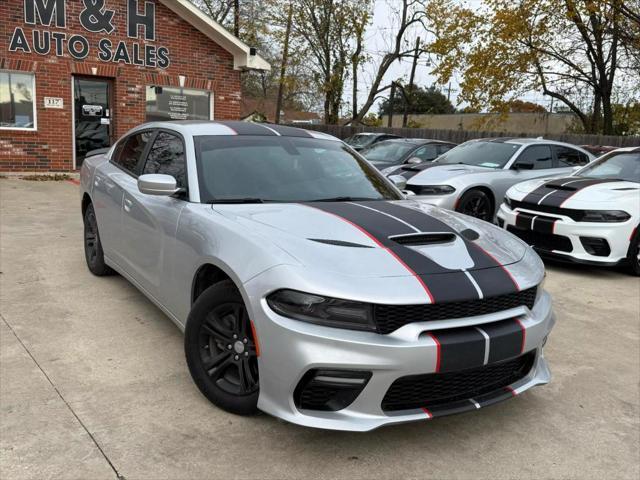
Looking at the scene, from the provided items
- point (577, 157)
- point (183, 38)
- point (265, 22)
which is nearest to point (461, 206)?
point (577, 157)

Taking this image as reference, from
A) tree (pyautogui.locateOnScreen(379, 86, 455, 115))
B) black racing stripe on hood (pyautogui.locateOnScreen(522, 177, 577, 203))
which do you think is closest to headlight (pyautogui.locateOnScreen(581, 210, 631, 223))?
black racing stripe on hood (pyautogui.locateOnScreen(522, 177, 577, 203))

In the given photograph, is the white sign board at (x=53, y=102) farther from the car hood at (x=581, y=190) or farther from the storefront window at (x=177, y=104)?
the car hood at (x=581, y=190)

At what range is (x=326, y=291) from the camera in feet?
8.05

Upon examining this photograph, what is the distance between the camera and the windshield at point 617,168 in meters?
7.06

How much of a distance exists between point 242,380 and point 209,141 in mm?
1711

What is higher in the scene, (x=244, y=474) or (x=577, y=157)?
(x=577, y=157)

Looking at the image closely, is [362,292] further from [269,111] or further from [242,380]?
[269,111]

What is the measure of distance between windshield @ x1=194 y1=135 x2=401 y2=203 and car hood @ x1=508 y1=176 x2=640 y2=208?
3.27 metres

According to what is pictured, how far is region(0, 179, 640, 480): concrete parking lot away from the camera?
2568mm

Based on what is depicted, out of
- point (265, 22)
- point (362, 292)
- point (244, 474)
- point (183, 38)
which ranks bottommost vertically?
point (244, 474)

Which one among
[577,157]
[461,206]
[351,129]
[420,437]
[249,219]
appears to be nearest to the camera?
[420,437]

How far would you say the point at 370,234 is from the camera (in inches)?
116

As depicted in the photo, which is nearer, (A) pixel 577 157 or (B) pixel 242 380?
(B) pixel 242 380

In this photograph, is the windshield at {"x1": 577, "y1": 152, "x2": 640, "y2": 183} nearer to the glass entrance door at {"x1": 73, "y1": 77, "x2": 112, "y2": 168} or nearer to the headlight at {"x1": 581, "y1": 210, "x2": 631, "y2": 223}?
the headlight at {"x1": 581, "y1": 210, "x2": 631, "y2": 223}
